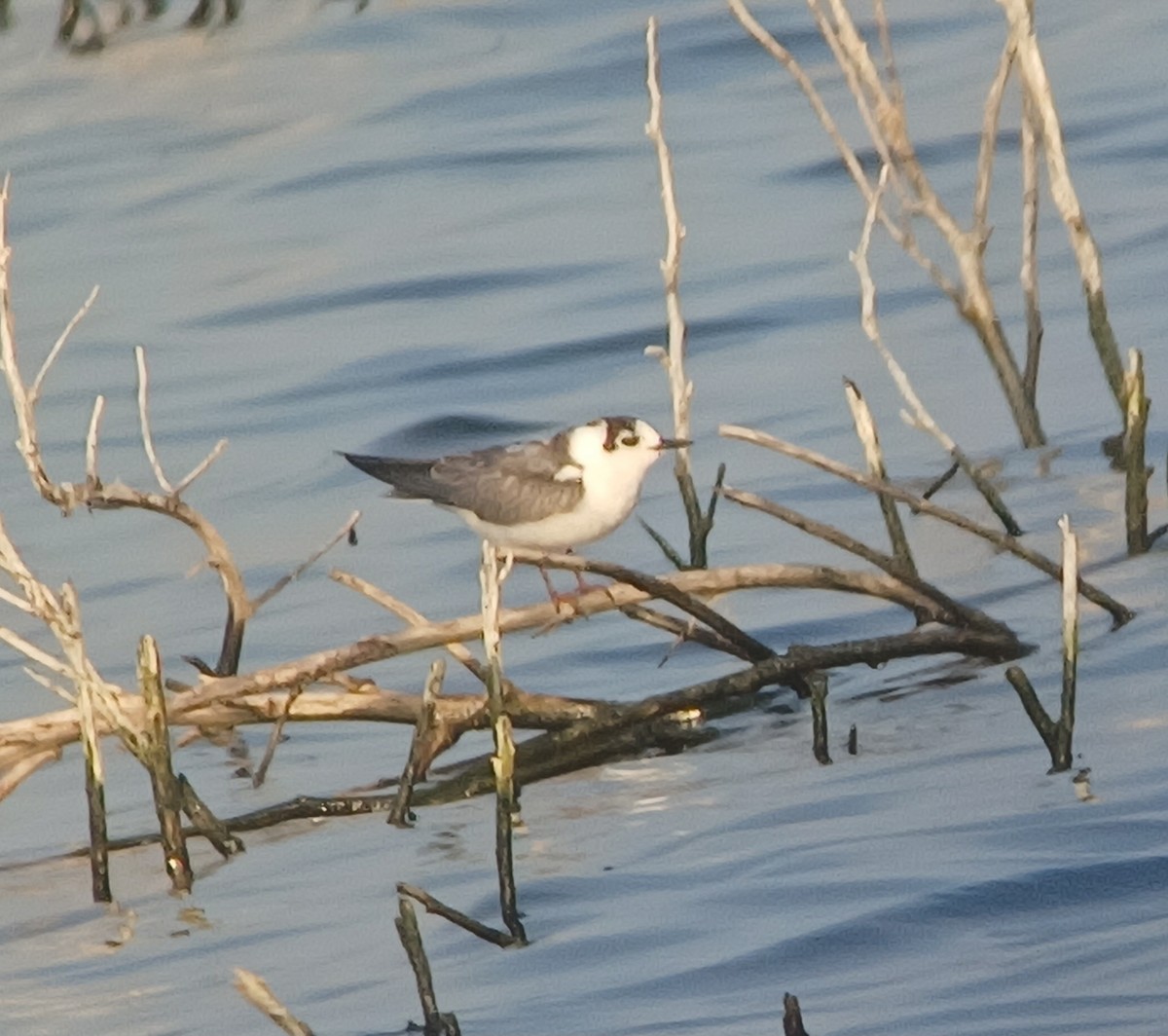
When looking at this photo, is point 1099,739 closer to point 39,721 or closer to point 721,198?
point 39,721

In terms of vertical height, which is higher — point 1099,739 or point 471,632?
point 471,632

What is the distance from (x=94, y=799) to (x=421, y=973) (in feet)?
5.19

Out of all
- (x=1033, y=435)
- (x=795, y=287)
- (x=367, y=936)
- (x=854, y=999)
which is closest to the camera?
(x=854, y=999)

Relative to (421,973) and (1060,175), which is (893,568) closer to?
(1060,175)

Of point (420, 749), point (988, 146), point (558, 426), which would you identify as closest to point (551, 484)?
point (988, 146)

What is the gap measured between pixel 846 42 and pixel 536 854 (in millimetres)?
3943

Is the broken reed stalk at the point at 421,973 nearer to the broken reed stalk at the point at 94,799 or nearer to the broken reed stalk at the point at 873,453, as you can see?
the broken reed stalk at the point at 94,799

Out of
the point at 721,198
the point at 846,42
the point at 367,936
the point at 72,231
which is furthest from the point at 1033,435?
the point at 72,231

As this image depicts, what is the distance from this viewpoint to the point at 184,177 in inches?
789

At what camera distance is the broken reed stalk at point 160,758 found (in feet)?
21.1

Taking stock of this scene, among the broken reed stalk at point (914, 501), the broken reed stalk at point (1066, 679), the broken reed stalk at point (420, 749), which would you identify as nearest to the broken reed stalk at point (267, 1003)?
the broken reed stalk at point (420, 749)

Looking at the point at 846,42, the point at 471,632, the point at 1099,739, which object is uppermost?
the point at 846,42

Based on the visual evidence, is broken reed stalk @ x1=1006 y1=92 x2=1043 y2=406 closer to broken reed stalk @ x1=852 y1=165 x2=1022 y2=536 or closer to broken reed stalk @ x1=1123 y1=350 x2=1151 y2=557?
broken reed stalk @ x1=852 y1=165 x2=1022 y2=536

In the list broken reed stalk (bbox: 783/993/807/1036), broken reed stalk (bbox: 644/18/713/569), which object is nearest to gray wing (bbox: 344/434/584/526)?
broken reed stalk (bbox: 644/18/713/569)
